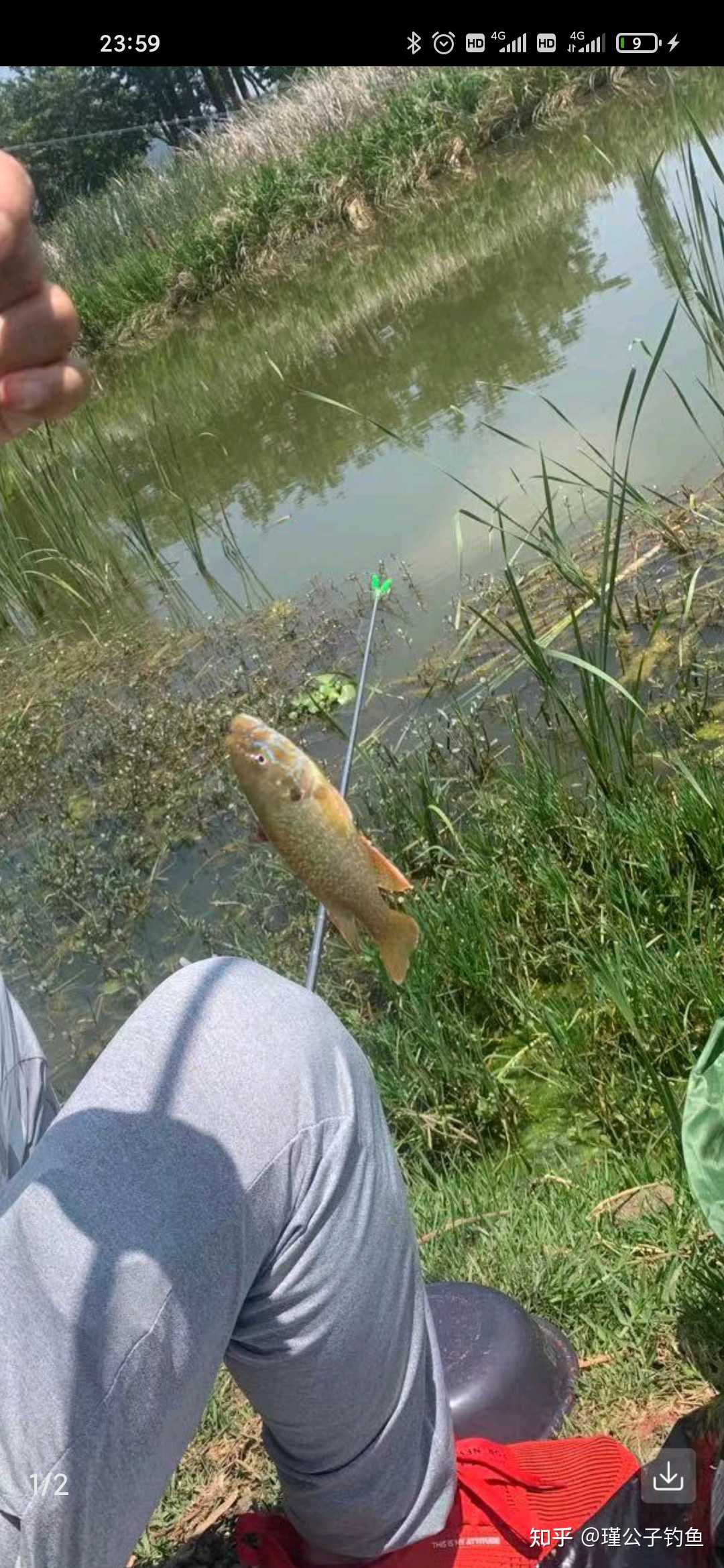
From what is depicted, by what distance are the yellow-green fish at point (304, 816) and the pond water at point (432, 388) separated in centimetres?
210

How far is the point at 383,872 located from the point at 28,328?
628 mm

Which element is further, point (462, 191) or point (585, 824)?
point (462, 191)

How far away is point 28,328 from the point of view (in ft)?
3.57

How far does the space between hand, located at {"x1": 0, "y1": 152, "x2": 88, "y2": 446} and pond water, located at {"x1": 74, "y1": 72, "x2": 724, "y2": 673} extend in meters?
2.13

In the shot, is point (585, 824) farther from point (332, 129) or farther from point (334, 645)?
point (332, 129)

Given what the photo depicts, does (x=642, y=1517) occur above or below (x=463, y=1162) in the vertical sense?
above

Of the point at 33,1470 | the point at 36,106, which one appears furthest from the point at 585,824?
the point at 36,106

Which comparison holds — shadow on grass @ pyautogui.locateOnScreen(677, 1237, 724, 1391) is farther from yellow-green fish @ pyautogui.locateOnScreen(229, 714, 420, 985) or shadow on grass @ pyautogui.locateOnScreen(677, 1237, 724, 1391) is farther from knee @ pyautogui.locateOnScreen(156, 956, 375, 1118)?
yellow-green fish @ pyautogui.locateOnScreen(229, 714, 420, 985)

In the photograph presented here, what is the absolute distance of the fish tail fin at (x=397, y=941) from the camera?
4.57 feet

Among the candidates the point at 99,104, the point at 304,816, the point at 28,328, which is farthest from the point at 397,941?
the point at 99,104

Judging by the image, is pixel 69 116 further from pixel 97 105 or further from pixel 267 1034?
pixel 267 1034

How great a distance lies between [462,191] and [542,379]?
24.4 ft

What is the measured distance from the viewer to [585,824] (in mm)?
2801
